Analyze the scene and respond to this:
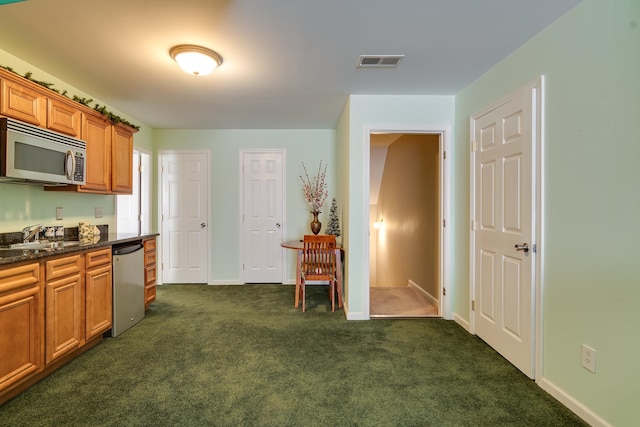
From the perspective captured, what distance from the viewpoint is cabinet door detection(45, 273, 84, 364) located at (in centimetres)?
218

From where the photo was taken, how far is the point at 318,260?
3.71m

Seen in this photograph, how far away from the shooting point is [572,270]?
1.89 m

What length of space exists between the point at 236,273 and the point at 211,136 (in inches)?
84.8

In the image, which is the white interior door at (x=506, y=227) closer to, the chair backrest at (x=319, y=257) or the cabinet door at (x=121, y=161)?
the chair backrest at (x=319, y=257)

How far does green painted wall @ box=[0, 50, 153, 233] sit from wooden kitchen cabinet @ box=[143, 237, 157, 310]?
2.06ft

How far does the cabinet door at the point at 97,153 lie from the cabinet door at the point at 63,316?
39.9 inches

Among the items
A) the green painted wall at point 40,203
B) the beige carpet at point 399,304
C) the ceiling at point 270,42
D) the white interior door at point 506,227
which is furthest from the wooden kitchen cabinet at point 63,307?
the white interior door at point 506,227

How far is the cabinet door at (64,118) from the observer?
8.27ft

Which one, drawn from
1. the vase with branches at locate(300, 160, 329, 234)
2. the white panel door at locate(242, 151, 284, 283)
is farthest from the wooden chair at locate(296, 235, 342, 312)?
the white panel door at locate(242, 151, 284, 283)

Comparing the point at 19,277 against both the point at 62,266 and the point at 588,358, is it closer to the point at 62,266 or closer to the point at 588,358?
the point at 62,266

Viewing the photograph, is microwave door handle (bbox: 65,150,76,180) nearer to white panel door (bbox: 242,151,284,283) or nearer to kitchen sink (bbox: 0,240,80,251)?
kitchen sink (bbox: 0,240,80,251)

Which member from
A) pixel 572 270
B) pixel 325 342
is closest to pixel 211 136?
pixel 325 342

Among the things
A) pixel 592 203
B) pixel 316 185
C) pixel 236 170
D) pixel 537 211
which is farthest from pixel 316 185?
pixel 592 203

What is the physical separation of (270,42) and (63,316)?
8.24 ft
